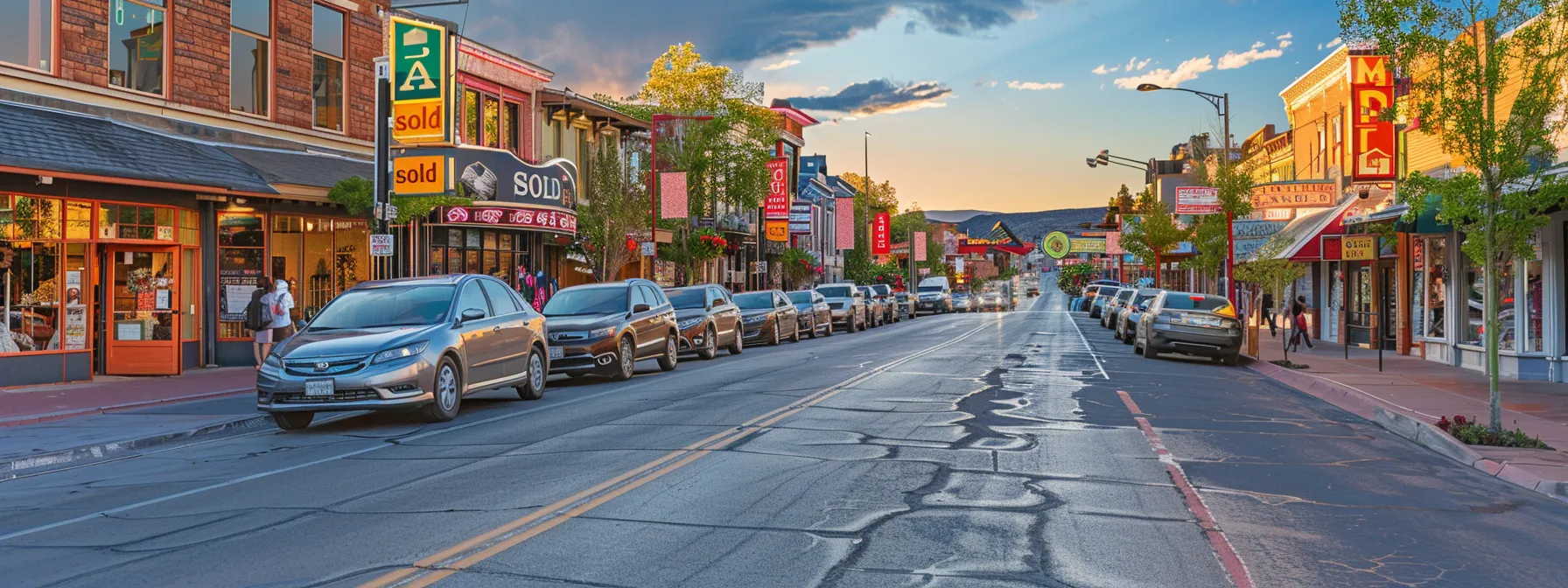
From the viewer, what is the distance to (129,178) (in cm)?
1709

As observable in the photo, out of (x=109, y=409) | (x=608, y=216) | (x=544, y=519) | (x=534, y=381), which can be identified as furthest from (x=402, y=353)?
(x=608, y=216)

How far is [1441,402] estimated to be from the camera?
1589cm

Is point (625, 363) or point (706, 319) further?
point (706, 319)

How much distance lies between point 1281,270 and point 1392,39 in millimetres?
14568

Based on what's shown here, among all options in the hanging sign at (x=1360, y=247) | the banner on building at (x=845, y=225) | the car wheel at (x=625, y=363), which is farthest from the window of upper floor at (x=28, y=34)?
the banner on building at (x=845, y=225)

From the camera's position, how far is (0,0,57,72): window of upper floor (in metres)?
17.7

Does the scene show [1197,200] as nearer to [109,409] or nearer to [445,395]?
[445,395]

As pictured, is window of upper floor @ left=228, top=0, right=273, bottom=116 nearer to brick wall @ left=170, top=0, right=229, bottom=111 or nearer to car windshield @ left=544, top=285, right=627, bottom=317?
brick wall @ left=170, top=0, right=229, bottom=111

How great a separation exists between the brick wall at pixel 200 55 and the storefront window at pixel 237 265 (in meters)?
2.12

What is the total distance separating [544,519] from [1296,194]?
26.6 m

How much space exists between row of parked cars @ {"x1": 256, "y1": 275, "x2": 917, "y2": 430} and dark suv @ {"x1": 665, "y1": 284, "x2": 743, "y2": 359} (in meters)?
2.73

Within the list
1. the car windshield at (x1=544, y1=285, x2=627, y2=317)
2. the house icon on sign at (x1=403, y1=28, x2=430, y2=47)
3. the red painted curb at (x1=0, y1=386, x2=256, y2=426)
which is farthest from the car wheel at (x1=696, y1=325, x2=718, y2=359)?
the red painted curb at (x1=0, y1=386, x2=256, y2=426)

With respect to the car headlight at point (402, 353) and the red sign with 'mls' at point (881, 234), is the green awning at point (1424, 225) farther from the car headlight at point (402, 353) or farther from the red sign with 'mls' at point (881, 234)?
the red sign with 'mls' at point (881, 234)

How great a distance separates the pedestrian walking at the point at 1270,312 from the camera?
36.8 metres
